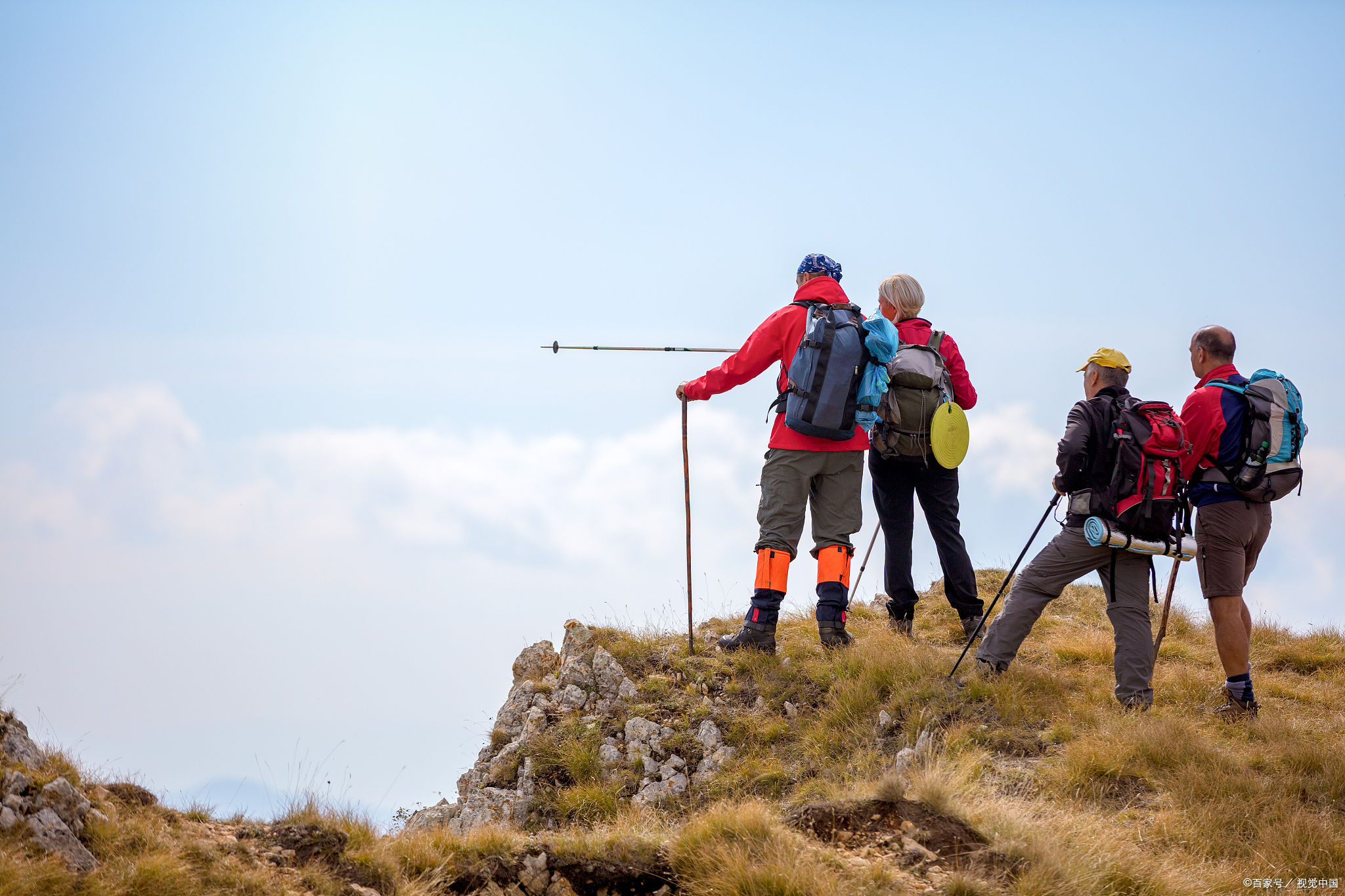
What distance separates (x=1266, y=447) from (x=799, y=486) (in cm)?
336

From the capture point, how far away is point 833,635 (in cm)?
779

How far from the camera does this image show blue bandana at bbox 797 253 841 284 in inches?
310

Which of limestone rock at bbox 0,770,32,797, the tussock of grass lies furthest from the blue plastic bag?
limestone rock at bbox 0,770,32,797

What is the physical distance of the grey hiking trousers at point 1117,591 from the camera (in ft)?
21.8

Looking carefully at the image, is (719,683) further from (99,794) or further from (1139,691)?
(99,794)

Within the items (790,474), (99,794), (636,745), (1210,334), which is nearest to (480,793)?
(636,745)

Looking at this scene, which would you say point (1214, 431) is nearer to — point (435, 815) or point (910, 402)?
point (910, 402)

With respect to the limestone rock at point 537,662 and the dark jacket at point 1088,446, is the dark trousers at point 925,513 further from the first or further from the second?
the limestone rock at point 537,662


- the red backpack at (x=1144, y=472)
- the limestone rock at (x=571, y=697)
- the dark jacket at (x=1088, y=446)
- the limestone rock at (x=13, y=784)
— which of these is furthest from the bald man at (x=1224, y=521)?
the limestone rock at (x=13, y=784)

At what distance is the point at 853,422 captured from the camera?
7.53m

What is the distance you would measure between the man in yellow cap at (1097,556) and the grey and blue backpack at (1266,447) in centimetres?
81

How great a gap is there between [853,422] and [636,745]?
10.1 ft

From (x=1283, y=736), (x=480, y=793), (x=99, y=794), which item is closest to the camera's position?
(x=99, y=794)

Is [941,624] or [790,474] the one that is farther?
[941,624]
